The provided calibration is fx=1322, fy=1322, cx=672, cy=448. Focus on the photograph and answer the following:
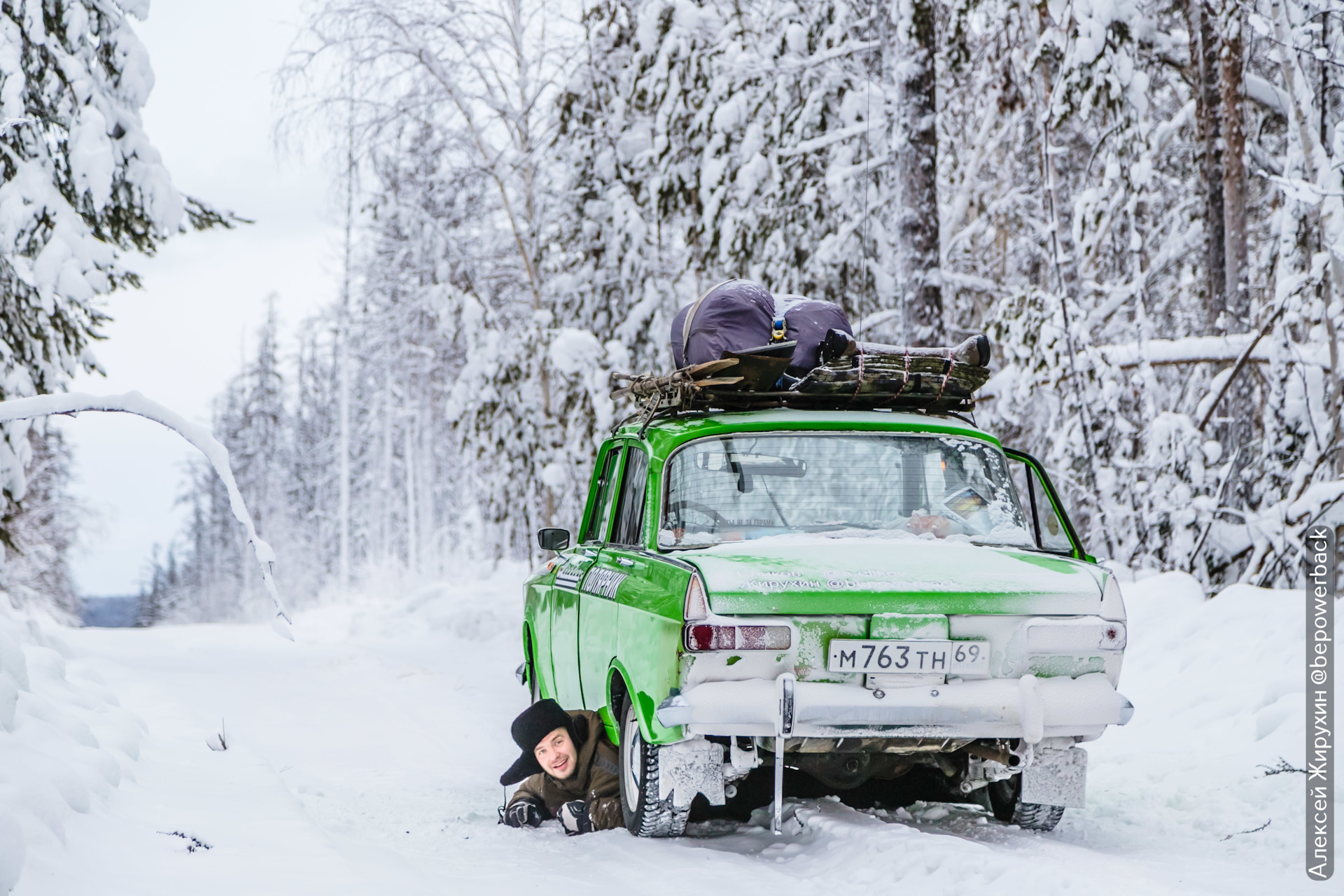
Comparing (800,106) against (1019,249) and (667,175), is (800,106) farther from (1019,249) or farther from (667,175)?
(1019,249)

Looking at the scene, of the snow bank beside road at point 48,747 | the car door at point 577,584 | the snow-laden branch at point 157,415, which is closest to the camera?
the snow-laden branch at point 157,415

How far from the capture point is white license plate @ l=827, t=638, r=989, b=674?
488 centimetres

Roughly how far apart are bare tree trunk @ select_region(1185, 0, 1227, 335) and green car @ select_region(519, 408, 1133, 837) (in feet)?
29.1

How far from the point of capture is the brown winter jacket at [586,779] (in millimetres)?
6156

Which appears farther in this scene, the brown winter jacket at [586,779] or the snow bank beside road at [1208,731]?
the brown winter jacket at [586,779]

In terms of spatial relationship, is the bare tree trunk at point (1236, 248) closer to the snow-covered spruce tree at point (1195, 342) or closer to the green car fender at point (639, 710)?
the snow-covered spruce tree at point (1195, 342)

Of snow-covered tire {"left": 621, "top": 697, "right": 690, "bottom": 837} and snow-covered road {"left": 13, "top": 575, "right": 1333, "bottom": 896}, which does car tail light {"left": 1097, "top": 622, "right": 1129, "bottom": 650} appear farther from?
snow-covered tire {"left": 621, "top": 697, "right": 690, "bottom": 837}

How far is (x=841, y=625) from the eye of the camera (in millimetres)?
4902

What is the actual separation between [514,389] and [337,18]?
18.9 feet

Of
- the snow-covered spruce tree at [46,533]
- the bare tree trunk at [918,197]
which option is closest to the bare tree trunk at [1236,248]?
the bare tree trunk at [918,197]

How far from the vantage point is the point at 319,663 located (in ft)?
47.4

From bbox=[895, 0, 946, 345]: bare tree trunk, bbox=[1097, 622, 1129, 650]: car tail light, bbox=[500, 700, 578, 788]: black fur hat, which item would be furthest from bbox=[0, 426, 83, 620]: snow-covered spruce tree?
bbox=[1097, 622, 1129, 650]: car tail light

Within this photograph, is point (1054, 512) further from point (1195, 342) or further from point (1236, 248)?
point (1236, 248)

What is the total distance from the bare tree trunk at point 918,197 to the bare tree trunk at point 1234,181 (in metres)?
2.72
